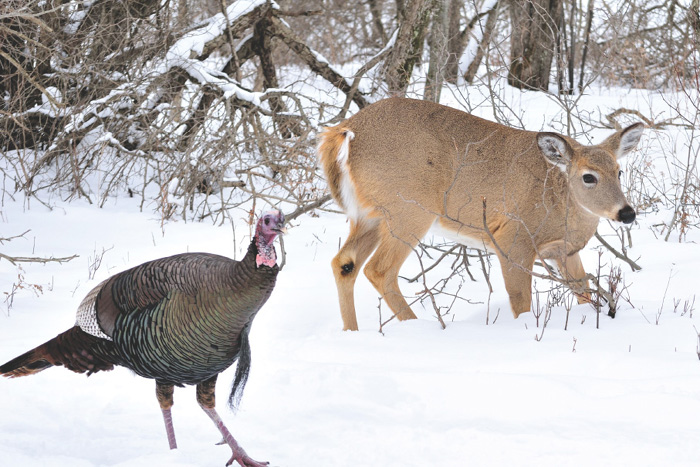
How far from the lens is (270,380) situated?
4348mm

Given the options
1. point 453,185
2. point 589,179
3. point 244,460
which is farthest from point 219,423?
point 589,179

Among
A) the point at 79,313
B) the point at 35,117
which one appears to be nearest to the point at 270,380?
the point at 79,313

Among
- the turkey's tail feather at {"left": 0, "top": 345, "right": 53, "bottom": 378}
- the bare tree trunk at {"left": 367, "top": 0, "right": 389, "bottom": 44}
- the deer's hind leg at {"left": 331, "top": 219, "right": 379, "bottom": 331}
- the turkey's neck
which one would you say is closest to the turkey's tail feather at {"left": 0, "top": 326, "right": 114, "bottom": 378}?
the turkey's tail feather at {"left": 0, "top": 345, "right": 53, "bottom": 378}

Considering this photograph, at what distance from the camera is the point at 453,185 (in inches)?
228

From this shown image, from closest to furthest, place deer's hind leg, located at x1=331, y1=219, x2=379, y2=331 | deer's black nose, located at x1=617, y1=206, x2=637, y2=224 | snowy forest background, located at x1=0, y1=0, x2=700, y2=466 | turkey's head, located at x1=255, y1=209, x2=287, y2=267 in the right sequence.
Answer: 1. turkey's head, located at x1=255, y1=209, x2=287, y2=267
2. snowy forest background, located at x1=0, y1=0, x2=700, y2=466
3. deer's black nose, located at x1=617, y1=206, x2=637, y2=224
4. deer's hind leg, located at x1=331, y1=219, x2=379, y2=331

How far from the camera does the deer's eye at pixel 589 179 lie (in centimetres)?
555

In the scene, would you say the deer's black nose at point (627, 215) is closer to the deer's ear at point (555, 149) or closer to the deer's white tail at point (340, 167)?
the deer's ear at point (555, 149)

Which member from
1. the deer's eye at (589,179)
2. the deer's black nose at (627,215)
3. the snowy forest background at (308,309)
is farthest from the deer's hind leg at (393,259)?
the deer's black nose at (627,215)

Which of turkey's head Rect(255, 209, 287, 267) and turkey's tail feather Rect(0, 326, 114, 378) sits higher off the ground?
turkey's head Rect(255, 209, 287, 267)

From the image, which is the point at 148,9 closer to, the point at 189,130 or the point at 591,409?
the point at 189,130

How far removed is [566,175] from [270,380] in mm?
2711

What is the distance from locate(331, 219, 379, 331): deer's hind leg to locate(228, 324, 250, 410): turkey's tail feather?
201 cm

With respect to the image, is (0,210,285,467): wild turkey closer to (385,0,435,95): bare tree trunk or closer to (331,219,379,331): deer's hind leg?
(331,219,379,331): deer's hind leg

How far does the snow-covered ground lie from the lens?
3436mm
